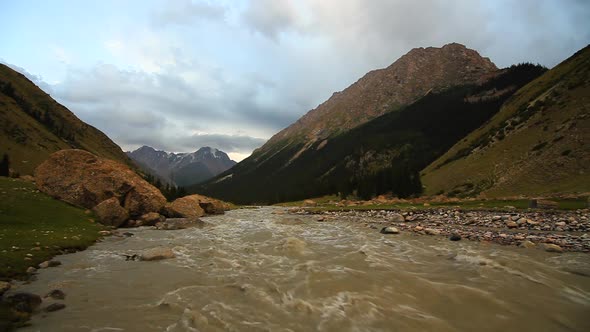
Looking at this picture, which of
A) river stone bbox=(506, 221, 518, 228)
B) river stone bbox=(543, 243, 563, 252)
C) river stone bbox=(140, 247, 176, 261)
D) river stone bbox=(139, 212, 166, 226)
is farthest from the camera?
river stone bbox=(139, 212, 166, 226)

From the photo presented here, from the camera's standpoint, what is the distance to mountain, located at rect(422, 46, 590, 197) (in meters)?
42.8

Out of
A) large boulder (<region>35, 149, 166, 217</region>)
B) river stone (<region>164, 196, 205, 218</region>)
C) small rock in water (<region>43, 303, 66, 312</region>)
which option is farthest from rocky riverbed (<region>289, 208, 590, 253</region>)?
large boulder (<region>35, 149, 166, 217</region>)

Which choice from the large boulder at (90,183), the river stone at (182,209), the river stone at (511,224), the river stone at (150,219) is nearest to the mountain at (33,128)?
the large boulder at (90,183)

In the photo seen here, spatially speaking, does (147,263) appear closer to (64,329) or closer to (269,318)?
(64,329)

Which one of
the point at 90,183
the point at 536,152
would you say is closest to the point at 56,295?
the point at 90,183

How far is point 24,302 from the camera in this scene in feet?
28.8

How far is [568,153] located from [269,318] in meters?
56.1

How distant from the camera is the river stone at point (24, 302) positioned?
854 centimetres

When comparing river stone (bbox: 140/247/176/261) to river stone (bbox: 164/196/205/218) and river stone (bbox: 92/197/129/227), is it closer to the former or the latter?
river stone (bbox: 92/197/129/227)

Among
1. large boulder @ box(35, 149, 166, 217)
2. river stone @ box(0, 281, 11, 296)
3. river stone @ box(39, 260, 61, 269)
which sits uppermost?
large boulder @ box(35, 149, 166, 217)

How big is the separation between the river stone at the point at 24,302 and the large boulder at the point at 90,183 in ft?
85.7

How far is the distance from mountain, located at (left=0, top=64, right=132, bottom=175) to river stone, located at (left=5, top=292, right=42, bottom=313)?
9878 centimetres

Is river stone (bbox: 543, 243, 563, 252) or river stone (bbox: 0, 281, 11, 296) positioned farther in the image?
river stone (bbox: 543, 243, 563, 252)

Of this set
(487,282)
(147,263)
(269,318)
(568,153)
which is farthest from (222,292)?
(568,153)
